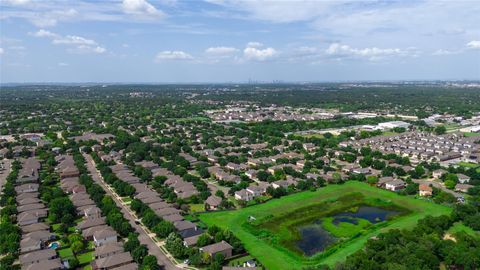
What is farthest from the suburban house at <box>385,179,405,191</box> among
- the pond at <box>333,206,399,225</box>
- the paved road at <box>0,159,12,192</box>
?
the paved road at <box>0,159,12,192</box>

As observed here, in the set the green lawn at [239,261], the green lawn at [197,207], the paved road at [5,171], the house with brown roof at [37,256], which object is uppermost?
the paved road at [5,171]

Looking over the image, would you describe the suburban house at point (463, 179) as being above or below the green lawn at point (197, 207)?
above

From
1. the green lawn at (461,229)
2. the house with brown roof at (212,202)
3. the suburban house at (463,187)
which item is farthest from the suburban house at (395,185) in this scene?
the house with brown roof at (212,202)

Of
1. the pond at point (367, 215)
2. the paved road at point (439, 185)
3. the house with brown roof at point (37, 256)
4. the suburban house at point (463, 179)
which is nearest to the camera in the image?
the house with brown roof at point (37, 256)

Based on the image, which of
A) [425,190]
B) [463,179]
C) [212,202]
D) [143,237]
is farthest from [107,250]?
[463,179]

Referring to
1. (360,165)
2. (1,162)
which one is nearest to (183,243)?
(360,165)

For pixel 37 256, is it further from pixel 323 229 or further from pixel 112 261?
pixel 323 229

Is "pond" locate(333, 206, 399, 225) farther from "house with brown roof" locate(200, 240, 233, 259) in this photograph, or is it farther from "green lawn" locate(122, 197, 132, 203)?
"green lawn" locate(122, 197, 132, 203)

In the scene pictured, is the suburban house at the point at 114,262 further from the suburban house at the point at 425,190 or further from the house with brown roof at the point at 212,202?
the suburban house at the point at 425,190
